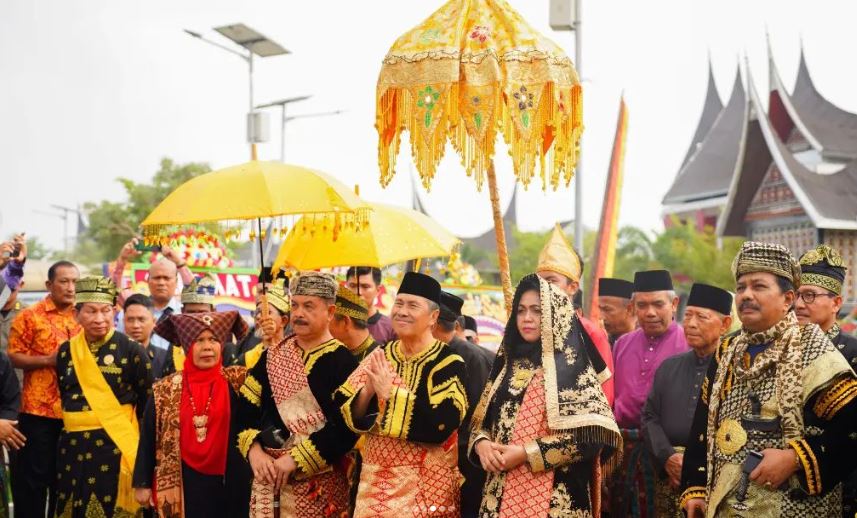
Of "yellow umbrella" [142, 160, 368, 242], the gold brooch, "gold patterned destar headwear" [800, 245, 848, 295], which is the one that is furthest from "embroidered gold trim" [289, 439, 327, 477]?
"gold patterned destar headwear" [800, 245, 848, 295]

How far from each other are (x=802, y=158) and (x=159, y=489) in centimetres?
2305

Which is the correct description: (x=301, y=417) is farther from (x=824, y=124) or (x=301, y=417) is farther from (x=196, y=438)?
(x=824, y=124)

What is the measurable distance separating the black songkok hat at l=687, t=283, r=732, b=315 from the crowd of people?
0.04ft

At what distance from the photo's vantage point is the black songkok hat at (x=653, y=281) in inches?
264

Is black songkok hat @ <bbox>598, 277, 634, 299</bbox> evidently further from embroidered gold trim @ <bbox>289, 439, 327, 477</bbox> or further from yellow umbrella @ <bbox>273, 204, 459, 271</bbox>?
embroidered gold trim @ <bbox>289, 439, 327, 477</bbox>

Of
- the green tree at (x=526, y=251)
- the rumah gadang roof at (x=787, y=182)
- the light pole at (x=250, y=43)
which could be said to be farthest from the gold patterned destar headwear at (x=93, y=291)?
the green tree at (x=526, y=251)

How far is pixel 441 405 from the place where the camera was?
512cm

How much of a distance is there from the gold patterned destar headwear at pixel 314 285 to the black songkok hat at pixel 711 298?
2.10 metres

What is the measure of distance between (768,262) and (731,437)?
2.50 ft

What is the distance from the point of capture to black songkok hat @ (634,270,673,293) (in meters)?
6.71

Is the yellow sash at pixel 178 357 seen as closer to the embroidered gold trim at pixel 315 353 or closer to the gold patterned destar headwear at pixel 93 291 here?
the gold patterned destar headwear at pixel 93 291

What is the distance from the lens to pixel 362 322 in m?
6.28

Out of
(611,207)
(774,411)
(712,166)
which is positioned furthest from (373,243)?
(712,166)

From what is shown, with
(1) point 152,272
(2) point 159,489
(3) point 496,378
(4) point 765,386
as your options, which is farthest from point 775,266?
(1) point 152,272
